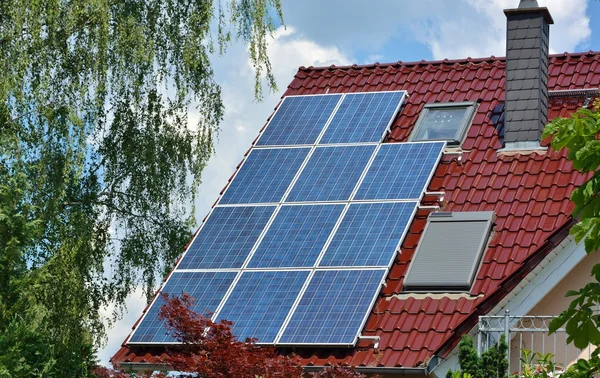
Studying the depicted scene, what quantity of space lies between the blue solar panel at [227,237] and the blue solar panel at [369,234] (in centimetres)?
130

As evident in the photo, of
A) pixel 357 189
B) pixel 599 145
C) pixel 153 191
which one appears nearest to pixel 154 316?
pixel 153 191

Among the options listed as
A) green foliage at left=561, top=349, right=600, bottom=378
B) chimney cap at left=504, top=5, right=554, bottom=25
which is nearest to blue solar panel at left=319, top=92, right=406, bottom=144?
chimney cap at left=504, top=5, right=554, bottom=25

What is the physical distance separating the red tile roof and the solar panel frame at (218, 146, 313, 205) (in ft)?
5.05

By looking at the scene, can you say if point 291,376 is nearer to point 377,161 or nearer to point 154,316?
point 154,316

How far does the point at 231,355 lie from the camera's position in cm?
1443

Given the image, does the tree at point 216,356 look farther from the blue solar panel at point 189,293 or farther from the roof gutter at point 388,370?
the blue solar panel at point 189,293

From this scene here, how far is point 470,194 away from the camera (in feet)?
57.6

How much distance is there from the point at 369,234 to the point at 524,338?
8.41ft

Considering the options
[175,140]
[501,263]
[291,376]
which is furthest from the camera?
[175,140]

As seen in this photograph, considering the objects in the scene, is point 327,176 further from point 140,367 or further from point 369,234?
point 140,367

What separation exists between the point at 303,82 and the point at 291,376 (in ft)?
28.5

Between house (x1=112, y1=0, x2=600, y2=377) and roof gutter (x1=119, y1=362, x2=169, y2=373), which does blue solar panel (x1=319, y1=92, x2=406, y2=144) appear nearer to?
house (x1=112, y1=0, x2=600, y2=377)

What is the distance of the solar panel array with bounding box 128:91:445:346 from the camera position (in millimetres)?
16125

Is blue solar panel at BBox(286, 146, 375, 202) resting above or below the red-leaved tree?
above
